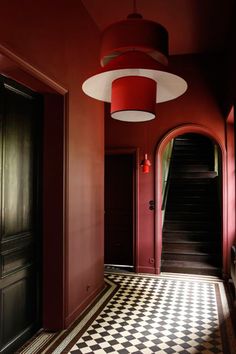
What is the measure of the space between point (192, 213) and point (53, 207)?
200 inches

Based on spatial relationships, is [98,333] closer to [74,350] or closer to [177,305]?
[74,350]

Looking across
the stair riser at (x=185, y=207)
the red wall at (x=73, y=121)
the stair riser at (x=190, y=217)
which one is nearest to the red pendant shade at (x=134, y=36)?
the red wall at (x=73, y=121)

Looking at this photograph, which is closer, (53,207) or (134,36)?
(134,36)

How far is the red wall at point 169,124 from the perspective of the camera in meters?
6.14

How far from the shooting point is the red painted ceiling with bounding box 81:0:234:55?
4.47m

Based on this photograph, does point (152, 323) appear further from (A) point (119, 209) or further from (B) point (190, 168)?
(B) point (190, 168)

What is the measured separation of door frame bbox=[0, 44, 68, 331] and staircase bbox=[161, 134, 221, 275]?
316cm

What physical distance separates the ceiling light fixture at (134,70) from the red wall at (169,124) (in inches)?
167

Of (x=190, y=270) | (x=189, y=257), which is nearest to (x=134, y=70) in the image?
(x=190, y=270)

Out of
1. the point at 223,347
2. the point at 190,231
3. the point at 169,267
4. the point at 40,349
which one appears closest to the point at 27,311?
the point at 40,349

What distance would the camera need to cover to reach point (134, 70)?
184cm

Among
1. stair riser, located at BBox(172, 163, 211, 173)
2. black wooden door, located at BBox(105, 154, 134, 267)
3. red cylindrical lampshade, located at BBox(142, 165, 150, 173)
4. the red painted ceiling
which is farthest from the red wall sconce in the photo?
stair riser, located at BBox(172, 163, 211, 173)

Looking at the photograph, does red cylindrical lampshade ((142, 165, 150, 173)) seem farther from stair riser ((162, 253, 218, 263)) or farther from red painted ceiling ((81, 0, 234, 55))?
red painted ceiling ((81, 0, 234, 55))

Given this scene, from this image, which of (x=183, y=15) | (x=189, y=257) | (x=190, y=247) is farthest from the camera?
(x=190, y=247)
